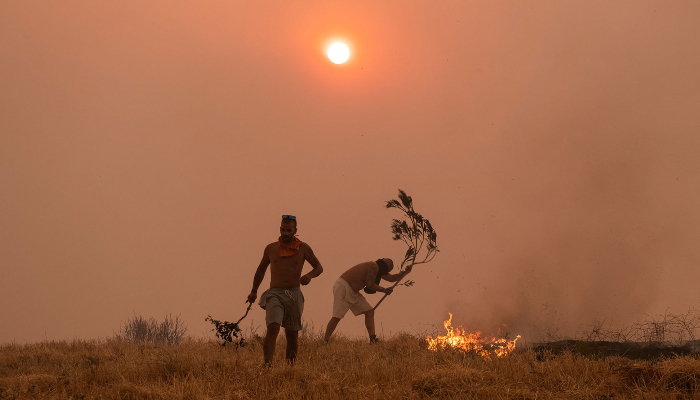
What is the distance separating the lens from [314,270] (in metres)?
7.82

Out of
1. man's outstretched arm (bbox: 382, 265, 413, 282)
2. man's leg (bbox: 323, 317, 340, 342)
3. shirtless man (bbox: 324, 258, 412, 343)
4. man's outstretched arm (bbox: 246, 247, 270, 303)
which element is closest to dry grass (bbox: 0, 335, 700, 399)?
man's outstretched arm (bbox: 246, 247, 270, 303)

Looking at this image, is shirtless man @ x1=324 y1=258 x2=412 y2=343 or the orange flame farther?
shirtless man @ x1=324 y1=258 x2=412 y2=343

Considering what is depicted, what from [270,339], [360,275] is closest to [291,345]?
[270,339]

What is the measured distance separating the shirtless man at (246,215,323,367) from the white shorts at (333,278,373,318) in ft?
11.9

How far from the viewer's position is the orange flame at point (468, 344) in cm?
947

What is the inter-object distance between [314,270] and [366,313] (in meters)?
3.94

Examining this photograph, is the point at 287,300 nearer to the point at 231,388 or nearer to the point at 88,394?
the point at 231,388

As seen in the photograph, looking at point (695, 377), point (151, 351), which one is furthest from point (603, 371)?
point (151, 351)

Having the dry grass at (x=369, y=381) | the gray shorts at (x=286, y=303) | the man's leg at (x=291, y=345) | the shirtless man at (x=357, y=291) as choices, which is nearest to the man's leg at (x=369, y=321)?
the shirtless man at (x=357, y=291)

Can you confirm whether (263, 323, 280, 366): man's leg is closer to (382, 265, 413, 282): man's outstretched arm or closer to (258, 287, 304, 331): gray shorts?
(258, 287, 304, 331): gray shorts

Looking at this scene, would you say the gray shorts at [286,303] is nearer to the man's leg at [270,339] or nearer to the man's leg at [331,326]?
the man's leg at [270,339]

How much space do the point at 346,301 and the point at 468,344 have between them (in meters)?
2.39

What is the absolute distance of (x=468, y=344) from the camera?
34.0 ft

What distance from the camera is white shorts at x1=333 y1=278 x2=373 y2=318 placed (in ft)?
37.2
